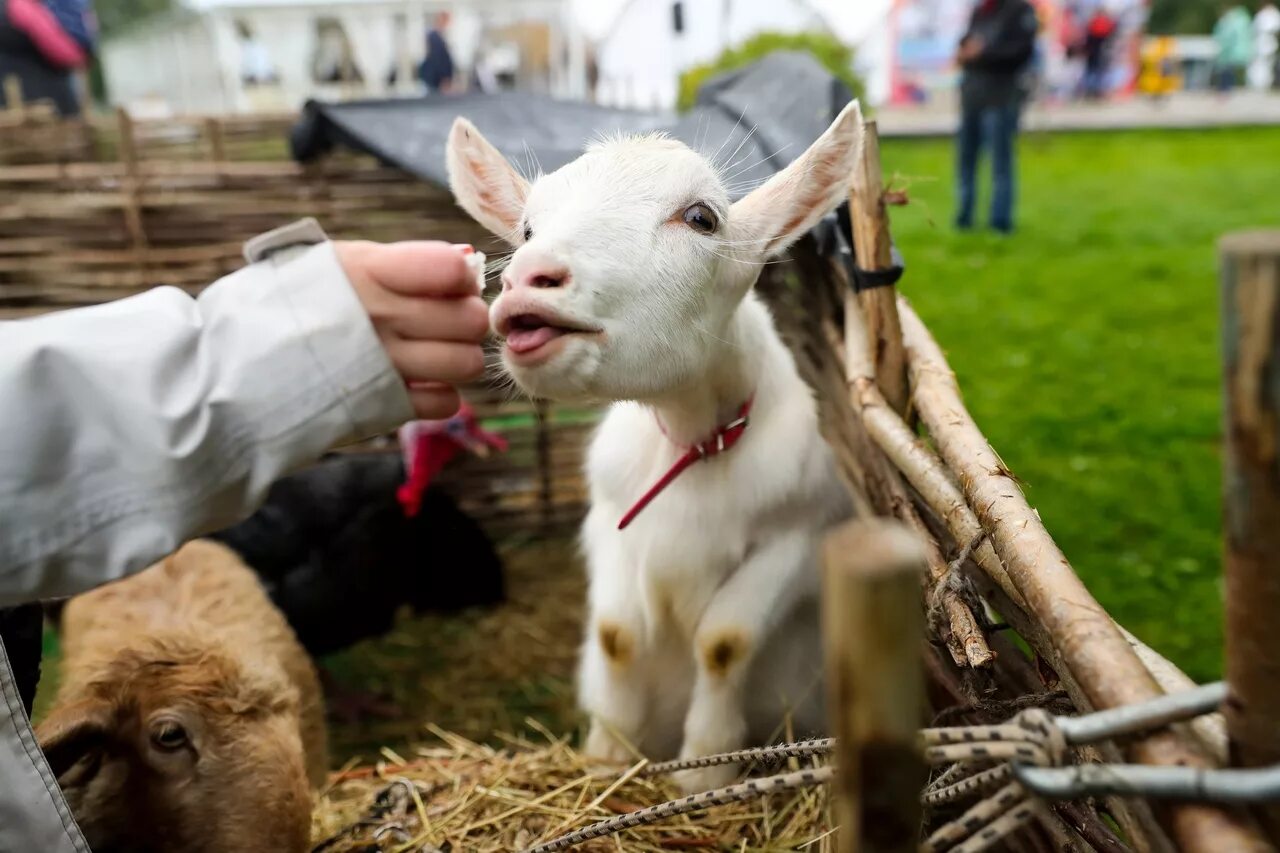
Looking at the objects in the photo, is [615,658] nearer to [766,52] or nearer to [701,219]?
[701,219]

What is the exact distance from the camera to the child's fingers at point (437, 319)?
5.03 feet

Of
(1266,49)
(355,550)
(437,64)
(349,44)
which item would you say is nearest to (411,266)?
(355,550)

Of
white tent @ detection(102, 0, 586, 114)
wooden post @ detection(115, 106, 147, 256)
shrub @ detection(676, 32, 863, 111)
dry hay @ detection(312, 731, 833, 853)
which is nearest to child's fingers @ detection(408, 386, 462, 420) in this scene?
dry hay @ detection(312, 731, 833, 853)

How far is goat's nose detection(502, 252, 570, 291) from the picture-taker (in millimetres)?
1623

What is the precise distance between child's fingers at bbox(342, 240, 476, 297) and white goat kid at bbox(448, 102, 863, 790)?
0.39 ft

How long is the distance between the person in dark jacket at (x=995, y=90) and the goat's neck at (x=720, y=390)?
8010 millimetres

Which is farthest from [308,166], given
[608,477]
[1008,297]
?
[1008,297]

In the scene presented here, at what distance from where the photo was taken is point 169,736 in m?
2.01

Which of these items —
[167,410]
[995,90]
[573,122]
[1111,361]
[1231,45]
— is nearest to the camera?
[167,410]

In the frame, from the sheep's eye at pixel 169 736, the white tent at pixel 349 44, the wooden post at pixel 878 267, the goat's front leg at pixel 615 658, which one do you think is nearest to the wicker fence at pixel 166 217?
the goat's front leg at pixel 615 658

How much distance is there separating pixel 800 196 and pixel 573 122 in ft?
7.94

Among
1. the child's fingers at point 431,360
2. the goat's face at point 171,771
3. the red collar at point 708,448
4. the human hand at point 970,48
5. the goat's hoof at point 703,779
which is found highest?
the human hand at point 970,48

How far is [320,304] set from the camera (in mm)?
1493

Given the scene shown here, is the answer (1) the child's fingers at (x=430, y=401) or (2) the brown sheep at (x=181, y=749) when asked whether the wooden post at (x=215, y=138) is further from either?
(1) the child's fingers at (x=430, y=401)
